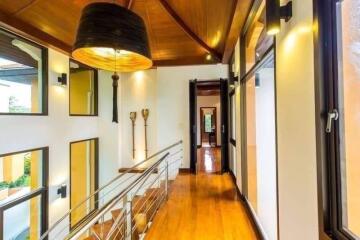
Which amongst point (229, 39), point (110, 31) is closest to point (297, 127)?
point (110, 31)

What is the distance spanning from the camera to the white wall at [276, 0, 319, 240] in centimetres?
141

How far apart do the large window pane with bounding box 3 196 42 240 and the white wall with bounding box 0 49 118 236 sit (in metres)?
0.24

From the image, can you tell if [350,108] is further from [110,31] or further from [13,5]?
[13,5]

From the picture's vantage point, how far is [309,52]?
1402mm

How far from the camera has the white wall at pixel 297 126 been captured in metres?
Result: 1.41

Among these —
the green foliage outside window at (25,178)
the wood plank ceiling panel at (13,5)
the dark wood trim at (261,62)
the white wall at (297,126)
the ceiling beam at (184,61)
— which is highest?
the wood plank ceiling panel at (13,5)

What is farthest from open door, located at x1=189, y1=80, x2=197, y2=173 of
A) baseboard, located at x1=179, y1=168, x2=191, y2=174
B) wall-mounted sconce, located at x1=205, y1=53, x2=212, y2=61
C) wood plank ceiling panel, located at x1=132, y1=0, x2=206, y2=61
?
wood plank ceiling panel, located at x1=132, y1=0, x2=206, y2=61

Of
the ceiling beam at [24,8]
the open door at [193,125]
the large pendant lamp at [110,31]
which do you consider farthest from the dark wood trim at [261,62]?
the ceiling beam at [24,8]

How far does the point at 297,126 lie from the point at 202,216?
7.51ft

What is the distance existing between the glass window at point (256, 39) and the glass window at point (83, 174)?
13.6 feet

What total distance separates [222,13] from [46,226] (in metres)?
4.65

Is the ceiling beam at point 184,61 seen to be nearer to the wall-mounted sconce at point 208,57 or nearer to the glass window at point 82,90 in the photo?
the wall-mounted sconce at point 208,57

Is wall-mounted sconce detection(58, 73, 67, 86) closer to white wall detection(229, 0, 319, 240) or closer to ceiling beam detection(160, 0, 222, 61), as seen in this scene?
ceiling beam detection(160, 0, 222, 61)

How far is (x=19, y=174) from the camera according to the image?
4.19 meters
